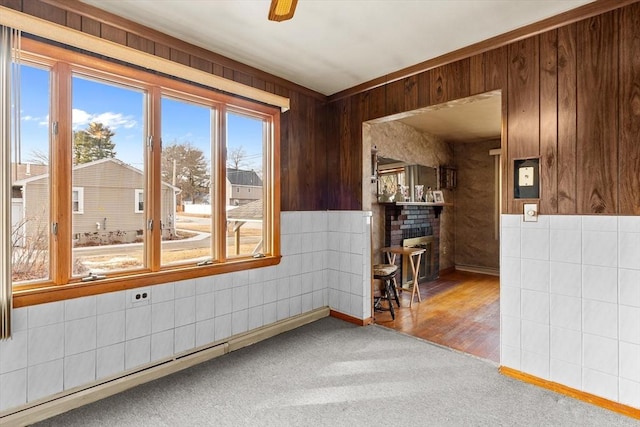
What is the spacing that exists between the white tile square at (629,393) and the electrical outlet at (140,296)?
3.23m

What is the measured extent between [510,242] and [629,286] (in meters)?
0.69

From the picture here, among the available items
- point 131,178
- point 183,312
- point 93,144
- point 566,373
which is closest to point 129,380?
point 183,312

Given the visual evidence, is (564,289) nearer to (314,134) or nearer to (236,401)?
(236,401)

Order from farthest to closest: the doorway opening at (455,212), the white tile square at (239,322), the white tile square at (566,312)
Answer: the doorway opening at (455,212) < the white tile square at (239,322) < the white tile square at (566,312)

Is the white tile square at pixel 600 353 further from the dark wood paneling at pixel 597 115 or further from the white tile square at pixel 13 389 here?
the white tile square at pixel 13 389

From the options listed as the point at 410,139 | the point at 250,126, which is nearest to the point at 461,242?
the point at 410,139

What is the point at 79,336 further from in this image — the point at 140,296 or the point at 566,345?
the point at 566,345

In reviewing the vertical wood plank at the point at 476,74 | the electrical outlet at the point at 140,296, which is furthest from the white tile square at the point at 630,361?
the electrical outlet at the point at 140,296

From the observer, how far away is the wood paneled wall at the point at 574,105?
200 centimetres

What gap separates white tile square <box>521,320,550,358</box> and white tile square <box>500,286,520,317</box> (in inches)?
3.7

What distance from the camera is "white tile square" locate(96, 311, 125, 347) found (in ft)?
7.18

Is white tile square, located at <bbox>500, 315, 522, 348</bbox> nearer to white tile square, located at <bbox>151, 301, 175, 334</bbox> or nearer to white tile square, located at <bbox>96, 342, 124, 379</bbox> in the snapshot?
white tile square, located at <bbox>151, 301, 175, 334</bbox>

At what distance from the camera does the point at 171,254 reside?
2.61m

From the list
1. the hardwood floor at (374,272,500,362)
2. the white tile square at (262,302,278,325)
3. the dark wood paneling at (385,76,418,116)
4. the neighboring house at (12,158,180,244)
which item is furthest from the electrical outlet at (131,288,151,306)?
the dark wood paneling at (385,76,418,116)
